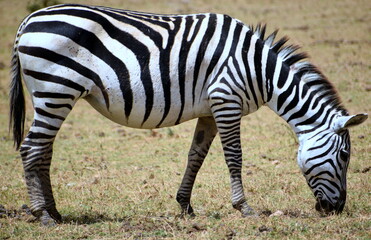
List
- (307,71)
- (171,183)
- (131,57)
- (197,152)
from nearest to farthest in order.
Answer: (131,57) < (307,71) < (197,152) < (171,183)

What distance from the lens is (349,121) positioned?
6.73m

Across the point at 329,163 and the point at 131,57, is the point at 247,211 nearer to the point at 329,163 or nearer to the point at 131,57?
the point at 329,163

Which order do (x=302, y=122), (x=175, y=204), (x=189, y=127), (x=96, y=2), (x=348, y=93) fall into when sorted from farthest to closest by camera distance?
(x=96, y=2), (x=348, y=93), (x=189, y=127), (x=175, y=204), (x=302, y=122)

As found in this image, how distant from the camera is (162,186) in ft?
29.0

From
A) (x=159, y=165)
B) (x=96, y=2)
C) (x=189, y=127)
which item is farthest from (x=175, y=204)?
(x=96, y=2)

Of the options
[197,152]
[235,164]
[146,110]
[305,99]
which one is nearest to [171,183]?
[197,152]

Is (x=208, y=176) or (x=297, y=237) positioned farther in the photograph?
(x=208, y=176)

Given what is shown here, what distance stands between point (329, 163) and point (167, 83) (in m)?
2.15

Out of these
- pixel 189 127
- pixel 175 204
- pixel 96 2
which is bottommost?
pixel 175 204

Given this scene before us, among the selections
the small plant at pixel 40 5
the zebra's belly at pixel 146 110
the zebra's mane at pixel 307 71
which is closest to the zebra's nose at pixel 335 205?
the zebra's mane at pixel 307 71

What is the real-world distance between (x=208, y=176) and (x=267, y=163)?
1244mm

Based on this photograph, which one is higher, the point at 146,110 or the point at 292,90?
the point at 292,90

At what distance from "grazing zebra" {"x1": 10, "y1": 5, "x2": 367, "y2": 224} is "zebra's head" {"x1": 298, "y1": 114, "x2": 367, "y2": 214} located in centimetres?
1

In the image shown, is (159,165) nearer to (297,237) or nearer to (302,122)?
(302,122)
